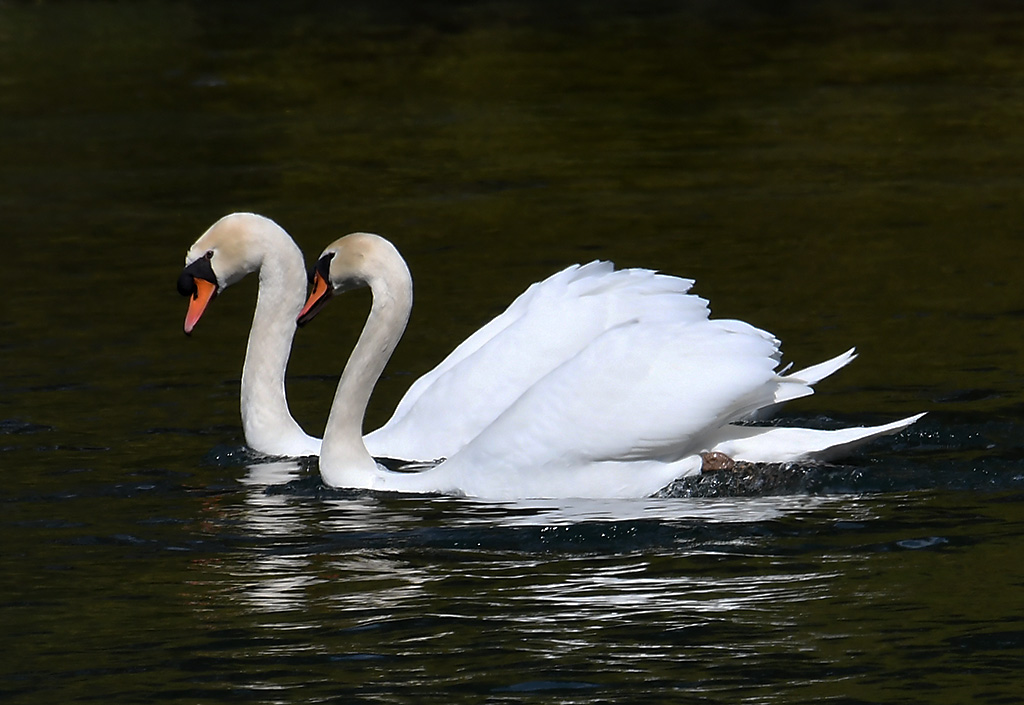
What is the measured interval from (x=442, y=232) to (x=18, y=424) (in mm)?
5814

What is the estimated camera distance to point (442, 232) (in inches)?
598

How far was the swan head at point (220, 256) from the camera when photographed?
9.60 metres

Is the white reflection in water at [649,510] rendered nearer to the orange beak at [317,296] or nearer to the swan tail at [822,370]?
the swan tail at [822,370]

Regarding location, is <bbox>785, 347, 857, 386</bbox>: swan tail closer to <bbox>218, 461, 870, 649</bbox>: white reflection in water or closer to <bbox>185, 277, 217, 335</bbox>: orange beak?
<bbox>218, 461, 870, 649</bbox>: white reflection in water

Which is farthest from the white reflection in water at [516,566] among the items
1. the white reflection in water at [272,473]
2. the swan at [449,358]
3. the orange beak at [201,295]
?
the orange beak at [201,295]

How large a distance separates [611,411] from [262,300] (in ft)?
8.03

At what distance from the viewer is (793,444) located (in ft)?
26.5

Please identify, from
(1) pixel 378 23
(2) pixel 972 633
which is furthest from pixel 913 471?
(1) pixel 378 23

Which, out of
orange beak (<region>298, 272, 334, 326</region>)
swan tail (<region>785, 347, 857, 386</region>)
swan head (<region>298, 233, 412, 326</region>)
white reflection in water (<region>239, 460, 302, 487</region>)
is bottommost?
white reflection in water (<region>239, 460, 302, 487</region>)

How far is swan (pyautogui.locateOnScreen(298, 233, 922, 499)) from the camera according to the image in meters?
7.96

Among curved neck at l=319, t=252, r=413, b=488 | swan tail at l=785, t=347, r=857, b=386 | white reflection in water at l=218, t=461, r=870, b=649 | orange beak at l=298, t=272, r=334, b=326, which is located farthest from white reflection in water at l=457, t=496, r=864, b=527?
orange beak at l=298, t=272, r=334, b=326

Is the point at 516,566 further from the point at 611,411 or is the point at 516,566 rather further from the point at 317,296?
the point at 317,296

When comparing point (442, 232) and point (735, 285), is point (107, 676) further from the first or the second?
point (442, 232)

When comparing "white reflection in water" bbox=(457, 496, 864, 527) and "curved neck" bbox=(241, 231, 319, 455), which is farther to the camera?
"curved neck" bbox=(241, 231, 319, 455)
